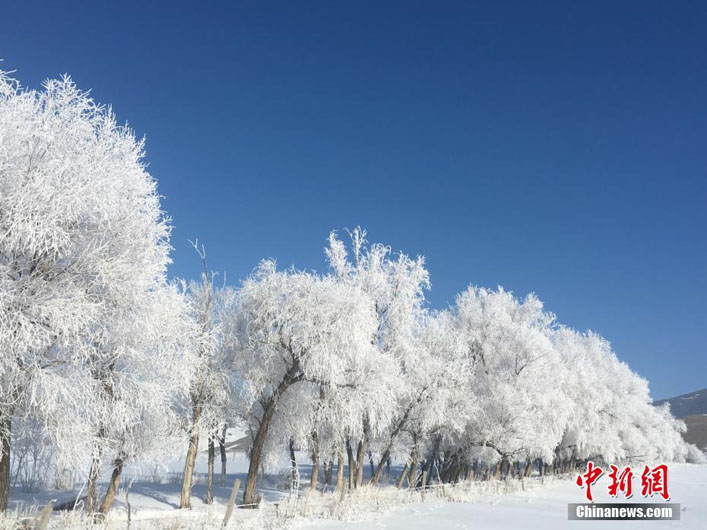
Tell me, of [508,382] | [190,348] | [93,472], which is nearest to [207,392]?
[190,348]

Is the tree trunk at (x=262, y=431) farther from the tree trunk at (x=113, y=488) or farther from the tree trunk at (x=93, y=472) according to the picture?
the tree trunk at (x=93, y=472)

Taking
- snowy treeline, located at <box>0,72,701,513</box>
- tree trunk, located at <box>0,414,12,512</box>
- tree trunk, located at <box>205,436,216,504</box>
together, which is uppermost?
snowy treeline, located at <box>0,72,701,513</box>

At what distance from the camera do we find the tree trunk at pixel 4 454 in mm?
12766

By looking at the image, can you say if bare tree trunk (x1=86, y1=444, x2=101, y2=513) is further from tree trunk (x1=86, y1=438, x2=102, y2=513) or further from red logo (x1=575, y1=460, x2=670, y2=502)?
red logo (x1=575, y1=460, x2=670, y2=502)

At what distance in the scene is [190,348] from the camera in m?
18.3

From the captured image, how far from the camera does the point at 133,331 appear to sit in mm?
14711

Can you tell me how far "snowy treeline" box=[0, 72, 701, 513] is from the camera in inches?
502

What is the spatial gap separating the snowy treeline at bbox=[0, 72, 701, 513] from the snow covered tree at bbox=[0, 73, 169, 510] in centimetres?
5

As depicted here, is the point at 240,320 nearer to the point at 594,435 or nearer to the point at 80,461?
the point at 80,461

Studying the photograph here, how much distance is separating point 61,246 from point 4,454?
4.97 metres

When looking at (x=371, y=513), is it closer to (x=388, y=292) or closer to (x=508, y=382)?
(x=388, y=292)

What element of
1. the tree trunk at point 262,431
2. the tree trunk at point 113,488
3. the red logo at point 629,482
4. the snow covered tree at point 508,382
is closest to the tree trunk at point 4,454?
the tree trunk at point 113,488

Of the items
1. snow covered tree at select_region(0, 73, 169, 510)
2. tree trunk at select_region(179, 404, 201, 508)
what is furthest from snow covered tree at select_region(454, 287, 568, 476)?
snow covered tree at select_region(0, 73, 169, 510)

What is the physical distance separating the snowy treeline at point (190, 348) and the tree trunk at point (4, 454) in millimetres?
51
